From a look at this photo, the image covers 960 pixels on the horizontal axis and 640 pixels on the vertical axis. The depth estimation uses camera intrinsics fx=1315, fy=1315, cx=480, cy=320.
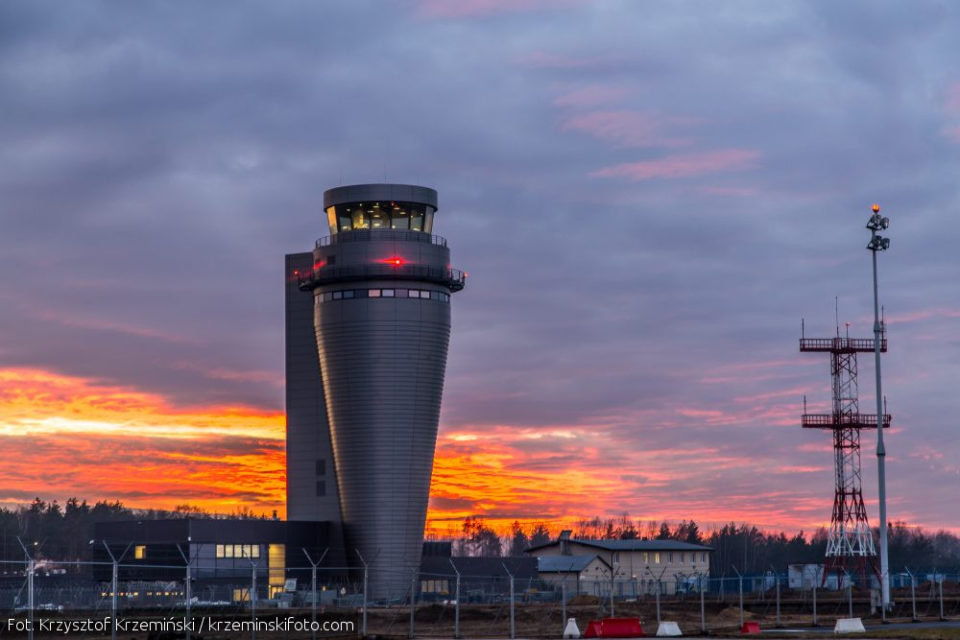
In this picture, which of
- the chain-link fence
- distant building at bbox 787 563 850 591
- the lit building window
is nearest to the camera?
the chain-link fence

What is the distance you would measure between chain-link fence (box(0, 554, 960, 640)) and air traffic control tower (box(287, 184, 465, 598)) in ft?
20.9

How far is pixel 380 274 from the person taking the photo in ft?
496

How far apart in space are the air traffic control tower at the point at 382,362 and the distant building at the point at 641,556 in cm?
2528

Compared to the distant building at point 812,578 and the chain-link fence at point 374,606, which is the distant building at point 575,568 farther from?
the distant building at point 812,578

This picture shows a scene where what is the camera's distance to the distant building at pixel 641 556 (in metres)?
166

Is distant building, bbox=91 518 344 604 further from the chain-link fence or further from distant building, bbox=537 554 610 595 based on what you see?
distant building, bbox=537 554 610 595

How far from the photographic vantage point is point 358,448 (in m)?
151

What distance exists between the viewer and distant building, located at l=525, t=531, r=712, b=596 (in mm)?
165500

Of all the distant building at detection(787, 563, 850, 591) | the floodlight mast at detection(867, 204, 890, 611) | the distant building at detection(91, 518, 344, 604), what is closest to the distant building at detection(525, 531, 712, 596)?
the distant building at detection(787, 563, 850, 591)

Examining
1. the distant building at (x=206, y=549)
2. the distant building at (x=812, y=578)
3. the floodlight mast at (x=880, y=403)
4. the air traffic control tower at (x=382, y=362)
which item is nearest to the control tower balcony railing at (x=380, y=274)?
the air traffic control tower at (x=382, y=362)

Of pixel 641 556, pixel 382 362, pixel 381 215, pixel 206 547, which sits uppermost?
pixel 381 215

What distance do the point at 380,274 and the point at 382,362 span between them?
1015 centimetres

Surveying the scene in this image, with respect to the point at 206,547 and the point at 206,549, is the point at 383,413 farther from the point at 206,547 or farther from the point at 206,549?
the point at 206,549

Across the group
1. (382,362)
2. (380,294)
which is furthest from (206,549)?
(380,294)
